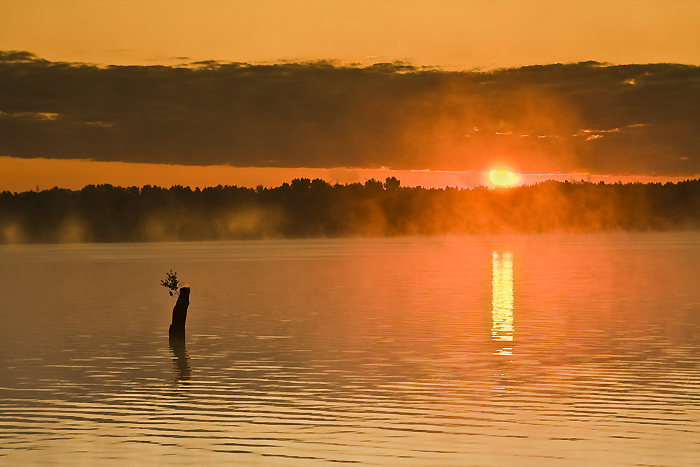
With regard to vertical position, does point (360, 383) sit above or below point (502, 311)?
below

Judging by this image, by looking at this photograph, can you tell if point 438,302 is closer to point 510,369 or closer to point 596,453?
point 510,369

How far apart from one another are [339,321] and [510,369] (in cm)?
1620

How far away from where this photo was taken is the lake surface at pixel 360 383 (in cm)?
1670

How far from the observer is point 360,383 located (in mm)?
23938

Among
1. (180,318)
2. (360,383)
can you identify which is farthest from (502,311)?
(360,383)

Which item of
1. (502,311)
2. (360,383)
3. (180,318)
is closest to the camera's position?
(360,383)

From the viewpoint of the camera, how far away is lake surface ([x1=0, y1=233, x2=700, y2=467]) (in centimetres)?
1670

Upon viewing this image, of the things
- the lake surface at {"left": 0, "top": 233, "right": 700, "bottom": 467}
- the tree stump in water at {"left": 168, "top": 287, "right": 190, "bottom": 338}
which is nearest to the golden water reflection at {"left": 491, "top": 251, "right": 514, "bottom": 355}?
the lake surface at {"left": 0, "top": 233, "right": 700, "bottom": 467}

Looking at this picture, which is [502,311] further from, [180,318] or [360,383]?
[360,383]

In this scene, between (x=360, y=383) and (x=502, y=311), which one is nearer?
(x=360, y=383)

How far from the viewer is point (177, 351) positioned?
31938mm

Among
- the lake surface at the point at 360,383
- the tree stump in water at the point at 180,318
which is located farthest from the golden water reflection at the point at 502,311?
the tree stump in water at the point at 180,318

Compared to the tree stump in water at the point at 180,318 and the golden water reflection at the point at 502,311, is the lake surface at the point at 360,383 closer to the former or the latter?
the golden water reflection at the point at 502,311

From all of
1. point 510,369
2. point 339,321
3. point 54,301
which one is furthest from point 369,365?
point 54,301
